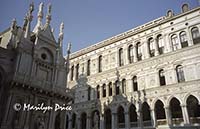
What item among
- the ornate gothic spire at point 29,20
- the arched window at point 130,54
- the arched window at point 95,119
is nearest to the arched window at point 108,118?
the arched window at point 95,119

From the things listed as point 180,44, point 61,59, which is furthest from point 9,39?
point 180,44

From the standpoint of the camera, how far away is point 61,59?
76.8 feet

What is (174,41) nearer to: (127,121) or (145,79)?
(145,79)

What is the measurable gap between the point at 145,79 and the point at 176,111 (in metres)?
4.80

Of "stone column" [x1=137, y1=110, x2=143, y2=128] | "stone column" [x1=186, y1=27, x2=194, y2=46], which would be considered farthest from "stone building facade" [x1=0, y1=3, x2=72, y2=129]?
"stone column" [x1=186, y1=27, x2=194, y2=46]

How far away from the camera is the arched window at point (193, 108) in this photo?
19.6 metres

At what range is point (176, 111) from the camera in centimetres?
2123

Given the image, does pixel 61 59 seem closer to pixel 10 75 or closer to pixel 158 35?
pixel 10 75

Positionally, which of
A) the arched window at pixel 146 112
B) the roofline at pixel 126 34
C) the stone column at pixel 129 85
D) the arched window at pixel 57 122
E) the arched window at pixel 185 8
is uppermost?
the arched window at pixel 185 8

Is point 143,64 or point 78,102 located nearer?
point 143,64

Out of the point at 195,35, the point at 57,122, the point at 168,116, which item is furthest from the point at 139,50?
the point at 57,122

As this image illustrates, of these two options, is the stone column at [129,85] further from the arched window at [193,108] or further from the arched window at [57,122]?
the arched window at [57,122]

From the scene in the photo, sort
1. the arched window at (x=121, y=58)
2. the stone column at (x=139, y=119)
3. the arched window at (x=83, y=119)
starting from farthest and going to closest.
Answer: the arched window at (x=83, y=119) → the arched window at (x=121, y=58) → the stone column at (x=139, y=119)

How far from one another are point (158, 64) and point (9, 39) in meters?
15.9
